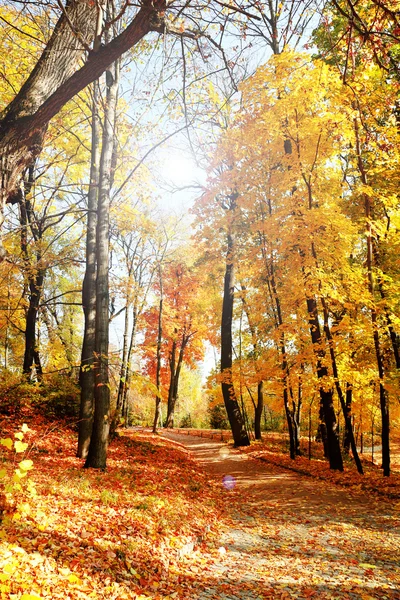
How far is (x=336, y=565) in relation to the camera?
4.82 meters

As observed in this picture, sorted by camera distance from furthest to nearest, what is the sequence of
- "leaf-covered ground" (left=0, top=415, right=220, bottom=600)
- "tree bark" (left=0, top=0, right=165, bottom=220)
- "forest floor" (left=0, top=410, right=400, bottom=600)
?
"forest floor" (left=0, top=410, right=400, bottom=600) → "leaf-covered ground" (left=0, top=415, right=220, bottom=600) → "tree bark" (left=0, top=0, right=165, bottom=220)

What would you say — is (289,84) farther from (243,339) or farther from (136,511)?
(243,339)

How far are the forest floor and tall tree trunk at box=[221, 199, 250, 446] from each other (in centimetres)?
619

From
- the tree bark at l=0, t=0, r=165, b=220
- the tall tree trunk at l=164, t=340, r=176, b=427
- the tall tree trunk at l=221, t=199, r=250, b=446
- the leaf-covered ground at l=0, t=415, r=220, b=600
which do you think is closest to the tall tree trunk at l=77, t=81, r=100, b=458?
the leaf-covered ground at l=0, t=415, r=220, b=600

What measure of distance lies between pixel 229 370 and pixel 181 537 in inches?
365

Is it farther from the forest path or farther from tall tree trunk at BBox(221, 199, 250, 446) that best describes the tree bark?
tall tree trunk at BBox(221, 199, 250, 446)

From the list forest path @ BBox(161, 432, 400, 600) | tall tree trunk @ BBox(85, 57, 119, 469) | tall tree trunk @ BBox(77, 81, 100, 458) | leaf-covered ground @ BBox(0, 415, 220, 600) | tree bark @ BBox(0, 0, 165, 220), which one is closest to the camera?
tree bark @ BBox(0, 0, 165, 220)

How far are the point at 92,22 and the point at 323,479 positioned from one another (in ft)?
36.0

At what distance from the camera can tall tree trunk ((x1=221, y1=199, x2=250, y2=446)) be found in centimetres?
1497

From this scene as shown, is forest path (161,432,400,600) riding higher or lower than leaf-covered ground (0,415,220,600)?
lower

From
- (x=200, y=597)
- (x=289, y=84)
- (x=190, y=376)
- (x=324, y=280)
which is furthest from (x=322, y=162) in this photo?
(x=190, y=376)

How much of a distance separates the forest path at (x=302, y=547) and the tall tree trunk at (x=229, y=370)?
228 inches

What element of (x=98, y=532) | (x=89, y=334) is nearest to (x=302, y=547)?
(x=98, y=532)

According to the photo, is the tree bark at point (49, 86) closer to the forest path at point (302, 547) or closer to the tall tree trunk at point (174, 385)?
the forest path at point (302, 547)
